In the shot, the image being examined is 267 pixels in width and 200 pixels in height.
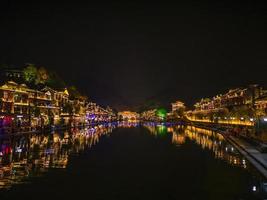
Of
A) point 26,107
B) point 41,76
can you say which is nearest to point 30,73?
point 41,76

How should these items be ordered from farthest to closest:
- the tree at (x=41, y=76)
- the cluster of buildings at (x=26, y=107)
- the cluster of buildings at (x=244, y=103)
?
the tree at (x=41, y=76), the cluster of buildings at (x=244, y=103), the cluster of buildings at (x=26, y=107)

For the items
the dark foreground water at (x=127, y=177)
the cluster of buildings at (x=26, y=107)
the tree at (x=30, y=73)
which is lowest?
the dark foreground water at (x=127, y=177)

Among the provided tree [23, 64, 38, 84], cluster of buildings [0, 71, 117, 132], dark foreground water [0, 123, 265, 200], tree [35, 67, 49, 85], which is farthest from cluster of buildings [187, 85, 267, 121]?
Answer: tree [23, 64, 38, 84]

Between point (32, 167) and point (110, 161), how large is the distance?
262 inches

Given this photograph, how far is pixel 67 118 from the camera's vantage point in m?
123

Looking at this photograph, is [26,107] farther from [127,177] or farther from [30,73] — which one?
[127,177]

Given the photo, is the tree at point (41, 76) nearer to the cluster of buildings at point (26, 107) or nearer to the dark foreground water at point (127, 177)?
the cluster of buildings at point (26, 107)

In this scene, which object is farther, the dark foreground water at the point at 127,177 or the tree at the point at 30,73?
the tree at the point at 30,73

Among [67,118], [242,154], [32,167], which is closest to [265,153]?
[242,154]

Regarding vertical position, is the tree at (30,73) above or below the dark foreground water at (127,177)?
above

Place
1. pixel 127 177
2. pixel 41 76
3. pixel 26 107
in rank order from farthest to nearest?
pixel 41 76 → pixel 26 107 → pixel 127 177

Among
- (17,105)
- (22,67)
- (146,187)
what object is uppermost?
(22,67)

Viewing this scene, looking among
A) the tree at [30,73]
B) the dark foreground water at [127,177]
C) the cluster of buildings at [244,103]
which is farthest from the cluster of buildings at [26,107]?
the cluster of buildings at [244,103]

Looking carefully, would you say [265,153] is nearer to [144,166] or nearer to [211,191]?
[144,166]
